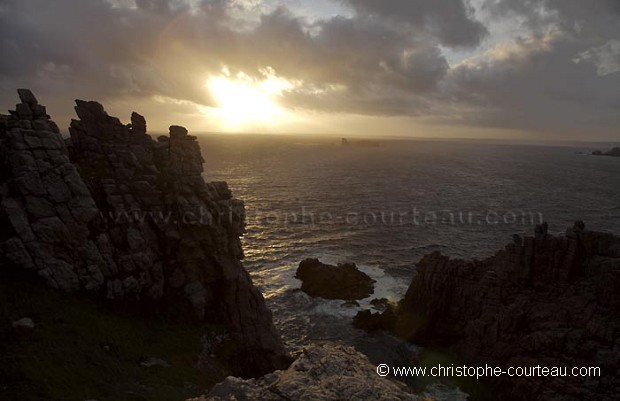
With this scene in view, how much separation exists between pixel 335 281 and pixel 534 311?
92.9 feet

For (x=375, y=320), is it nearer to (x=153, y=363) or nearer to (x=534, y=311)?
(x=534, y=311)

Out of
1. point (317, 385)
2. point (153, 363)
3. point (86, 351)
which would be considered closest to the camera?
point (317, 385)

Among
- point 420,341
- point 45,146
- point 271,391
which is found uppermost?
point 45,146

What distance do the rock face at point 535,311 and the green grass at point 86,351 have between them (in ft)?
98.0

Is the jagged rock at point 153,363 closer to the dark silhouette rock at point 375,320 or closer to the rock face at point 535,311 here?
the dark silhouette rock at point 375,320

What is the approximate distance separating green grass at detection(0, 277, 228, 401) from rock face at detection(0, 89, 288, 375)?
200 centimetres

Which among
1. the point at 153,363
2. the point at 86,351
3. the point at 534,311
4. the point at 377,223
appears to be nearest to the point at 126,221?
the point at 86,351

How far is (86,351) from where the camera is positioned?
25781 mm

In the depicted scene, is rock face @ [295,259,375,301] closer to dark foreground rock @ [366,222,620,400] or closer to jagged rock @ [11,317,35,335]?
dark foreground rock @ [366,222,620,400]

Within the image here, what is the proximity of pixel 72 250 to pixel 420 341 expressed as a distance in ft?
131

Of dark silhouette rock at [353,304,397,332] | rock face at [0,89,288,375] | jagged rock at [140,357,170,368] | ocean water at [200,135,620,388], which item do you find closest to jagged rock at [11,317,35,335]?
rock face at [0,89,288,375]

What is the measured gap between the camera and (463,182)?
172m

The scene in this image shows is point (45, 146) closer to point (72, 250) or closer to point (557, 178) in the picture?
point (72, 250)

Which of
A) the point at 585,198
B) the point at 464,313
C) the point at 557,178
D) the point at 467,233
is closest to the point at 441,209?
the point at 467,233
